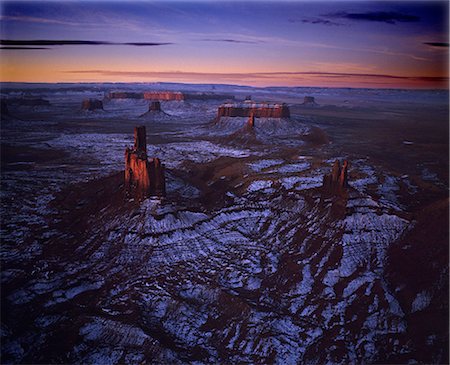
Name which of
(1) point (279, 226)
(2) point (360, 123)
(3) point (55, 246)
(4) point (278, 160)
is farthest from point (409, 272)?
(2) point (360, 123)

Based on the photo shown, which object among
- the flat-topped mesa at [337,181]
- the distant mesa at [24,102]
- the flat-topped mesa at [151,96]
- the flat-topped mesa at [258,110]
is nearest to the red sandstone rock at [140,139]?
the flat-topped mesa at [337,181]

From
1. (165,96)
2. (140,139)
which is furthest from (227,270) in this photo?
(165,96)

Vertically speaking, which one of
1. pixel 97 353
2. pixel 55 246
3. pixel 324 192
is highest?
pixel 324 192

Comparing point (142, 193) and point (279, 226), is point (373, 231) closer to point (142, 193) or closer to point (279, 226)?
point (279, 226)

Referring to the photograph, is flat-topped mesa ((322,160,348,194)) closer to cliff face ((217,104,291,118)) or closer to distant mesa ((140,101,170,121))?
cliff face ((217,104,291,118))

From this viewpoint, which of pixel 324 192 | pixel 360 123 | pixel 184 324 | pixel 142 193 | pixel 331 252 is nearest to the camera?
pixel 184 324

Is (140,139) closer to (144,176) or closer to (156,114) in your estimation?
(144,176)

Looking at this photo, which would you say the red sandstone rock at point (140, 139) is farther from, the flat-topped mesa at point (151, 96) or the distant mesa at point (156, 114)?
the flat-topped mesa at point (151, 96)
